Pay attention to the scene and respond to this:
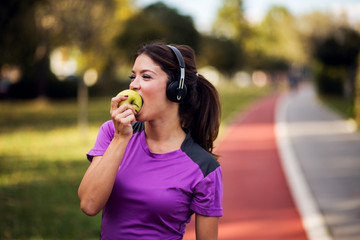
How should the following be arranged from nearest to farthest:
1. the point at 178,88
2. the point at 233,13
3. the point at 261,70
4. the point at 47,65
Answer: the point at 178,88 < the point at 47,65 < the point at 261,70 < the point at 233,13

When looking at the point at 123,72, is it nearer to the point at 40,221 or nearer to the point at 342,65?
the point at 342,65

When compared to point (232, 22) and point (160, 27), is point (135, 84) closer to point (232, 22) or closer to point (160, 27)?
point (160, 27)

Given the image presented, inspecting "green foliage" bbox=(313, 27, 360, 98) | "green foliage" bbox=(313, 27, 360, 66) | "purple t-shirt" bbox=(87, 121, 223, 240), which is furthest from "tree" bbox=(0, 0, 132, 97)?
"purple t-shirt" bbox=(87, 121, 223, 240)

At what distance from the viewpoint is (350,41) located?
27.3 metres

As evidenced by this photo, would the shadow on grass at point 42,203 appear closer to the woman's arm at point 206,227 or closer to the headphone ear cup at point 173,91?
the woman's arm at point 206,227

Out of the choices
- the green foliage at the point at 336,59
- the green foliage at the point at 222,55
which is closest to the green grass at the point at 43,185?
the green foliage at the point at 336,59

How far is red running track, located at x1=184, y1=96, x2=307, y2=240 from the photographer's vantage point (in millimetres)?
5562

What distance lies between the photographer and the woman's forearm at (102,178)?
2.01 metres

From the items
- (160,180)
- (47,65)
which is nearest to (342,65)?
(47,65)

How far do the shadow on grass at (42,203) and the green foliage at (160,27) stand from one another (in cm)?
1806

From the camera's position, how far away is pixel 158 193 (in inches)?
81.0

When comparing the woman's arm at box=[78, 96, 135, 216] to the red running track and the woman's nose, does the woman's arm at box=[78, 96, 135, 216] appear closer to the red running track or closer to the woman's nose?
the woman's nose

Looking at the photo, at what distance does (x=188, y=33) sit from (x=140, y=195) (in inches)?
1134

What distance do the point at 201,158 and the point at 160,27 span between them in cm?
2444
